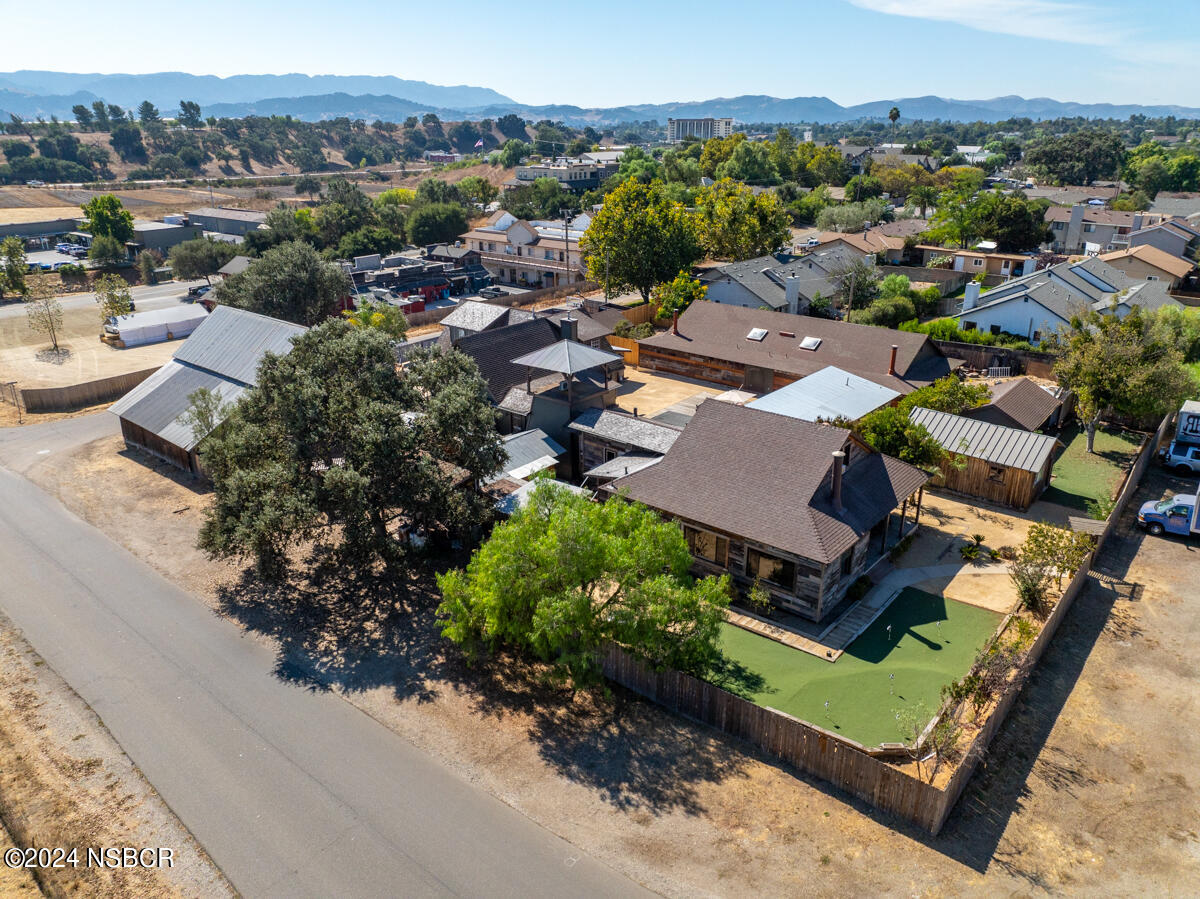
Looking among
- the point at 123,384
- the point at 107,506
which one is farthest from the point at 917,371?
the point at 123,384

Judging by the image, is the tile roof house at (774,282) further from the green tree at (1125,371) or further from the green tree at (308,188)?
the green tree at (308,188)

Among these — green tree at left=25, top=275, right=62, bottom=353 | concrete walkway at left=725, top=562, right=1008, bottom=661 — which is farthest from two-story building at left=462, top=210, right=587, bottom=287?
concrete walkway at left=725, top=562, right=1008, bottom=661

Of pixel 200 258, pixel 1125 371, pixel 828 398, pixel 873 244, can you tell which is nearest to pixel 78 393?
pixel 200 258

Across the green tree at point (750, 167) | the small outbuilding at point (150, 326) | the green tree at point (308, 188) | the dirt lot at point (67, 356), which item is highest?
the green tree at point (750, 167)

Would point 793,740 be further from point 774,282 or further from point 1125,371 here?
point 774,282

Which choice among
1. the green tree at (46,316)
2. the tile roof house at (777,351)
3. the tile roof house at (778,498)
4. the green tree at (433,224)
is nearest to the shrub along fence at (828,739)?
the tile roof house at (778,498)

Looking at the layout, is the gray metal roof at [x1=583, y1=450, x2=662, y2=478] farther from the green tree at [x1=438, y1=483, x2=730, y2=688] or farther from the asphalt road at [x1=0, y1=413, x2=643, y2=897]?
the asphalt road at [x1=0, y1=413, x2=643, y2=897]
